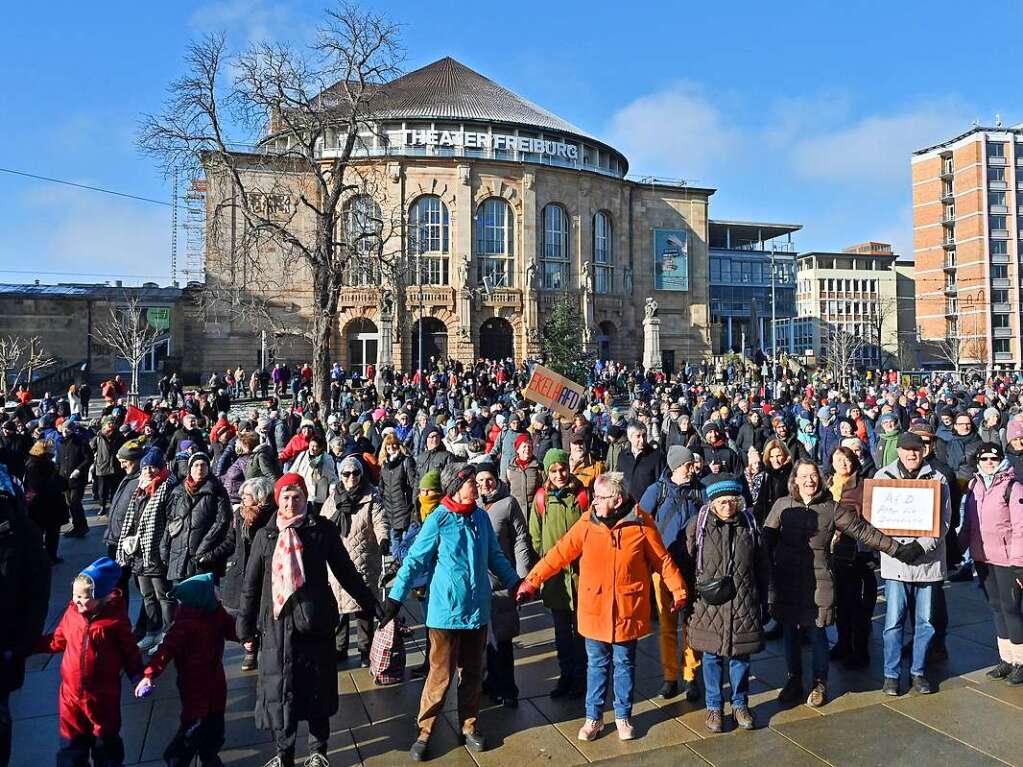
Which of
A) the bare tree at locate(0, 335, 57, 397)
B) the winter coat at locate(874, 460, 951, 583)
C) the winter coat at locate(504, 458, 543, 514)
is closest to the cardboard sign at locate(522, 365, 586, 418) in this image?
the winter coat at locate(504, 458, 543, 514)

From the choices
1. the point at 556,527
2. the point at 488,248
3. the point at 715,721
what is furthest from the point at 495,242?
the point at 715,721

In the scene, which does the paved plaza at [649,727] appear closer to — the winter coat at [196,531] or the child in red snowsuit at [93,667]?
the child in red snowsuit at [93,667]

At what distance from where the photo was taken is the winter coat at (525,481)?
7.16 metres

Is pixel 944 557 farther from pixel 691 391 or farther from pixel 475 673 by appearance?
pixel 691 391

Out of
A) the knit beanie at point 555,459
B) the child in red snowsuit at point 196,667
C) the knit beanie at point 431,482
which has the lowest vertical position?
the child in red snowsuit at point 196,667

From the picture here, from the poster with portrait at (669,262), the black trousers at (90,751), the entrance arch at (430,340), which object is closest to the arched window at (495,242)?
the entrance arch at (430,340)

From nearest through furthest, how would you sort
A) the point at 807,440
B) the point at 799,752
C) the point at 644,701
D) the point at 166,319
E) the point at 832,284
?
the point at 799,752
the point at 644,701
the point at 807,440
the point at 166,319
the point at 832,284

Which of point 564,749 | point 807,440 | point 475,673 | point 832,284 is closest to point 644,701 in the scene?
→ point 564,749

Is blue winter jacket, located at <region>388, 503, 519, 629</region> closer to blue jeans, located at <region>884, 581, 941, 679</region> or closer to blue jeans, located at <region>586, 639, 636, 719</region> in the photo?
blue jeans, located at <region>586, 639, 636, 719</region>

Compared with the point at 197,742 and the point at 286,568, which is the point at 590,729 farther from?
the point at 197,742

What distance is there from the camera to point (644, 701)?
5.31 meters

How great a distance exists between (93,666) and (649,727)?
11.3 feet

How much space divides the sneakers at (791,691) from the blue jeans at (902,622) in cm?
67

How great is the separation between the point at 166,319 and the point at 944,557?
44.1 m
